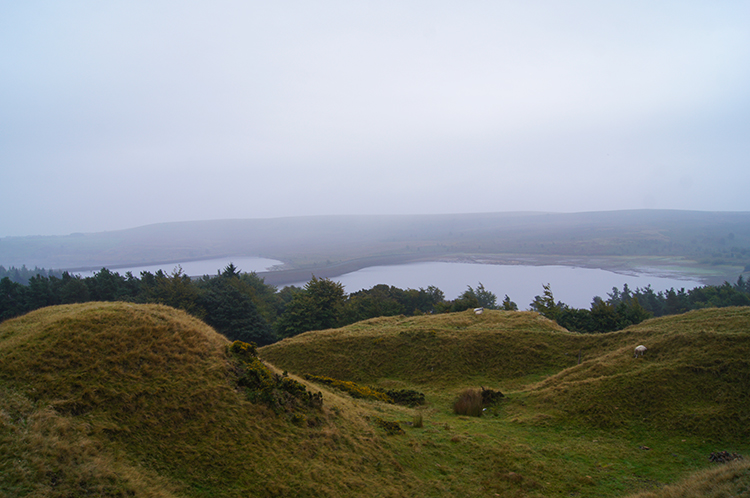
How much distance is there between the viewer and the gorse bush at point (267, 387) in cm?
1012

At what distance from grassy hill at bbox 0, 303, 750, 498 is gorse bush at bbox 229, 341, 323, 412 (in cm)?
34

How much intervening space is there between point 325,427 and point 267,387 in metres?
2.05

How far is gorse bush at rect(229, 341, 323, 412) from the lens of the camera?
1012 cm

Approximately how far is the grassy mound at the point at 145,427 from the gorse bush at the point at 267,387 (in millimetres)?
306

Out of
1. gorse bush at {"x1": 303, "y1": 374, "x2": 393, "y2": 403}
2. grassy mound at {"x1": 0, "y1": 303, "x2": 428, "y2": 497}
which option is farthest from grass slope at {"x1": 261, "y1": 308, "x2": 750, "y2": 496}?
grassy mound at {"x1": 0, "y1": 303, "x2": 428, "y2": 497}

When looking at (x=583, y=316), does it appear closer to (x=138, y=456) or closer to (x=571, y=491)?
(x=571, y=491)

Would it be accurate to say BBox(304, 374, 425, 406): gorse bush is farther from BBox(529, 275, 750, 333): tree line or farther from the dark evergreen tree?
the dark evergreen tree

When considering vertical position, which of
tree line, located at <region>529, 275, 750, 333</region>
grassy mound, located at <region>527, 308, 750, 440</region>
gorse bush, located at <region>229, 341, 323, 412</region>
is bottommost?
tree line, located at <region>529, 275, 750, 333</region>

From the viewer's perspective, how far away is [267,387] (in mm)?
10406

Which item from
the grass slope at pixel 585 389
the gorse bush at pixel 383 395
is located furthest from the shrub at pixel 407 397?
the grass slope at pixel 585 389

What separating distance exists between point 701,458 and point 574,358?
937cm

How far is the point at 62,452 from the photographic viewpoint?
21.0ft

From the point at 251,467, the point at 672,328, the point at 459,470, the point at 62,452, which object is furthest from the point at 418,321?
the point at 62,452

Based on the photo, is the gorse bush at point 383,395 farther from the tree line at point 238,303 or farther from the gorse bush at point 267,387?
the tree line at point 238,303
